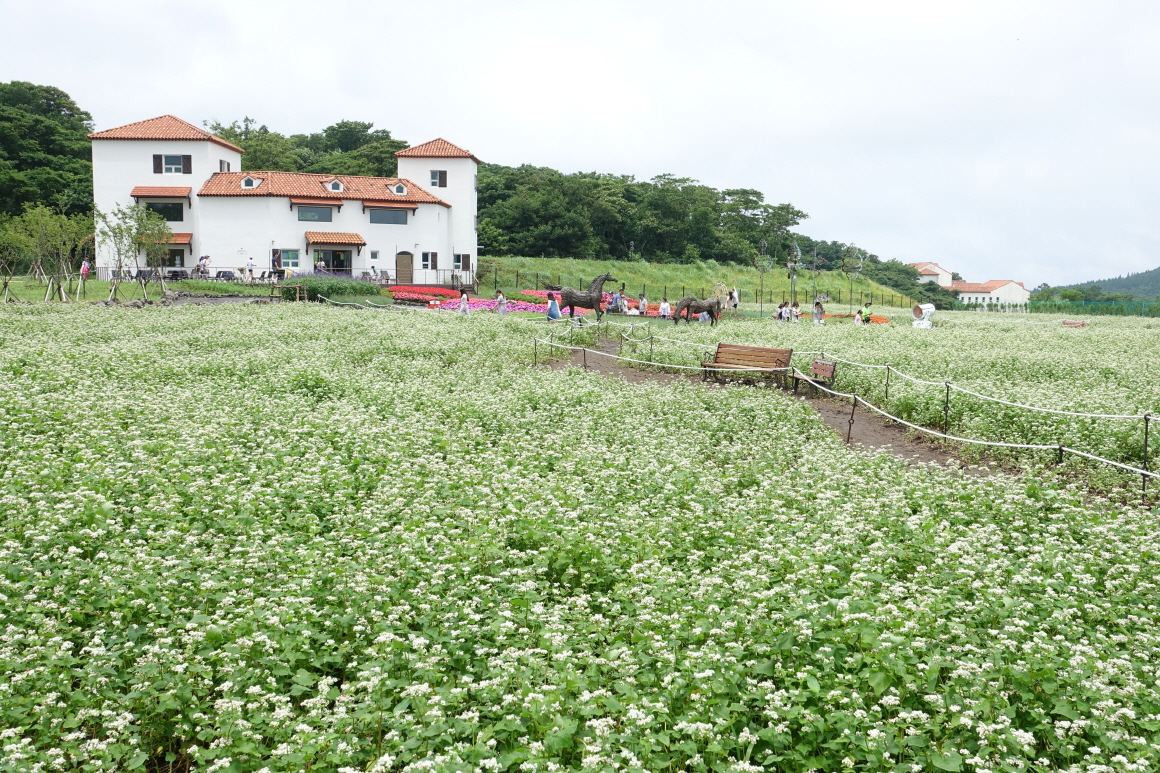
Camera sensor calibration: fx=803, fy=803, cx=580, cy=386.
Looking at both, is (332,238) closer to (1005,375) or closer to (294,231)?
(294,231)

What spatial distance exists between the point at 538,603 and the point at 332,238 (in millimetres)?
50570

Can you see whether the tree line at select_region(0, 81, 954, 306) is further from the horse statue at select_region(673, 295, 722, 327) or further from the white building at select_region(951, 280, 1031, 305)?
the white building at select_region(951, 280, 1031, 305)

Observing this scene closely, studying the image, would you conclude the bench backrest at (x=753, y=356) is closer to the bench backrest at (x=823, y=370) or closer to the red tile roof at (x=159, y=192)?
the bench backrest at (x=823, y=370)

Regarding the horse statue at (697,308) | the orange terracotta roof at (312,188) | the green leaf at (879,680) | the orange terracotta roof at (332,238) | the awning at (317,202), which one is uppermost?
the orange terracotta roof at (312,188)

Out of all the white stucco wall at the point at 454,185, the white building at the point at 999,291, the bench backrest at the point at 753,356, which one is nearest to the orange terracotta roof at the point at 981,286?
the white building at the point at 999,291

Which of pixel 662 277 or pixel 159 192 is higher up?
pixel 159 192

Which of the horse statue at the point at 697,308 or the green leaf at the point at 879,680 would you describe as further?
the horse statue at the point at 697,308

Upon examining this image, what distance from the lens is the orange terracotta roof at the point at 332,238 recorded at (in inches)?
2063

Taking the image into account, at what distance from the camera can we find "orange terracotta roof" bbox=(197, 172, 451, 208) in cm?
5128

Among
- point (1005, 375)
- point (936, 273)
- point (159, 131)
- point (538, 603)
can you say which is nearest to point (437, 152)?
point (159, 131)

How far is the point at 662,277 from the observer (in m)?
67.9

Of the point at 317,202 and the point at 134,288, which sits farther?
the point at 317,202

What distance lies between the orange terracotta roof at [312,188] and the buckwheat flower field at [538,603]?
43097mm

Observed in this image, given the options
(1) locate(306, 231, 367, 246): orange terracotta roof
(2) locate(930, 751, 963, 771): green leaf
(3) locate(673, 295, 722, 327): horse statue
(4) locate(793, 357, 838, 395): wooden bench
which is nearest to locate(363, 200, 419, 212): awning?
(1) locate(306, 231, 367, 246): orange terracotta roof
